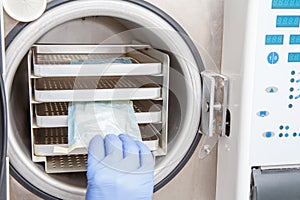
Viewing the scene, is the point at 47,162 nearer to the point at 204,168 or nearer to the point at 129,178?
the point at 129,178

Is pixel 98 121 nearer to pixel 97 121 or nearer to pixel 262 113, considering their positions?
pixel 97 121

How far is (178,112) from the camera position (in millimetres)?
1320

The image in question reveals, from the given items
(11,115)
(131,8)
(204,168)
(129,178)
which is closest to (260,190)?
(204,168)

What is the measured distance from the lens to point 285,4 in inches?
40.2

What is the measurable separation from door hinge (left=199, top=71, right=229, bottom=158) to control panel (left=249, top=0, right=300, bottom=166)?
0.09 meters

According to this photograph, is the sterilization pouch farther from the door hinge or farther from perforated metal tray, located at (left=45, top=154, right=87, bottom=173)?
the door hinge

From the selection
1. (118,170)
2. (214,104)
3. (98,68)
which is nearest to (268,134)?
(214,104)

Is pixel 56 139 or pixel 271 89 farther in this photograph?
pixel 56 139

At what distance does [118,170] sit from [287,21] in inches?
22.5

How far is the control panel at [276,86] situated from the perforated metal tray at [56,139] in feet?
1.19

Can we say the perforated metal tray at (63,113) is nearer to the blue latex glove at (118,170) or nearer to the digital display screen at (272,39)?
the blue latex glove at (118,170)

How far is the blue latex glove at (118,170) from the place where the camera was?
3.42ft

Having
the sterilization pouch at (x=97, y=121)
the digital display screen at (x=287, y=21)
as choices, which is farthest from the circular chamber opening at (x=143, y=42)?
the digital display screen at (x=287, y=21)

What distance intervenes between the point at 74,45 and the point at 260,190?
787mm
